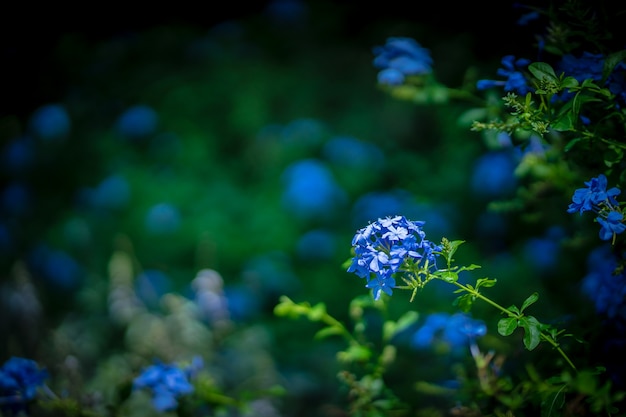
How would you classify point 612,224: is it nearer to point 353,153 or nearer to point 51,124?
point 353,153

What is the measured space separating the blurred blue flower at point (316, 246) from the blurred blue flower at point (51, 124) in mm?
1219

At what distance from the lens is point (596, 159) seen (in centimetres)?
107

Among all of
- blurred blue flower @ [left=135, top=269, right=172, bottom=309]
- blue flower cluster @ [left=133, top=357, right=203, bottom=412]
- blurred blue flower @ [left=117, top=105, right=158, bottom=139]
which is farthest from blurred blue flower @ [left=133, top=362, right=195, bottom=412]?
blurred blue flower @ [left=117, top=105, right=158, bottom=139]

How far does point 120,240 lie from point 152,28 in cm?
143

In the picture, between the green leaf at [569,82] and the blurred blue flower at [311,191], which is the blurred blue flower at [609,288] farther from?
the blurred blue flower at [311,191]

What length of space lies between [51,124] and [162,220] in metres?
0.81

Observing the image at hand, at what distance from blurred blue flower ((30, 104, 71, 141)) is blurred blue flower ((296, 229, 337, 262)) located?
1.22 m

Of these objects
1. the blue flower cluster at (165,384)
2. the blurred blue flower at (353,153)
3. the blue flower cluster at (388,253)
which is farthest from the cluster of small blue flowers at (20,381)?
the blurred blue flower at (353,153)

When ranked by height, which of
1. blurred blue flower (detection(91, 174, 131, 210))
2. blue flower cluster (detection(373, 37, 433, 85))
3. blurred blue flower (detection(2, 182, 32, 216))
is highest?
blue flower cluster (detection(373, 37, 433, 85))

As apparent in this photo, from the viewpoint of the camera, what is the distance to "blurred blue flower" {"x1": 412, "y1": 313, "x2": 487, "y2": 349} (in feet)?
3.77

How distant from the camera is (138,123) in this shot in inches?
98.9

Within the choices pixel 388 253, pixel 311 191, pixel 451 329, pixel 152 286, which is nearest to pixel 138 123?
pixel 152 286

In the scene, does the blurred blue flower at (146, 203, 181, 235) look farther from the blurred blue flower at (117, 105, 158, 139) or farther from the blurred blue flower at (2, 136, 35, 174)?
the blurred blue flower at (2, 136, 35, 174)

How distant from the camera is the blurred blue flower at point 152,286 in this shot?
2.00 m
